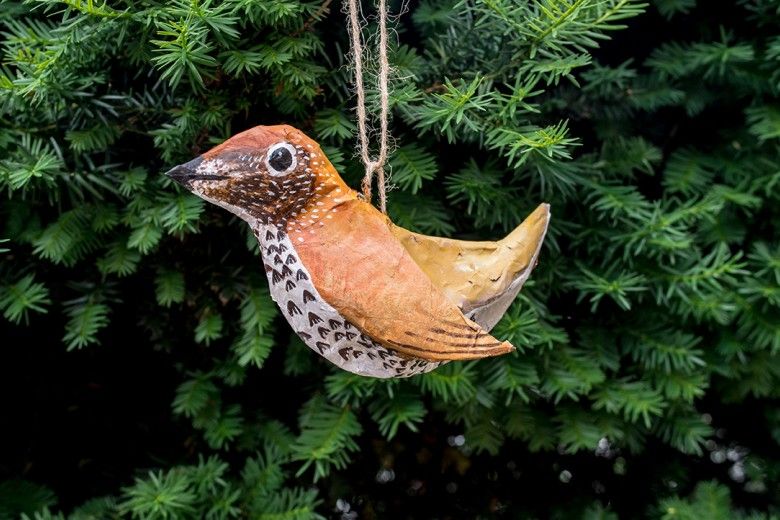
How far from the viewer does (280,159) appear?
574mm

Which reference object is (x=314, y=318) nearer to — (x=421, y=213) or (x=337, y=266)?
(x=337, y=266)

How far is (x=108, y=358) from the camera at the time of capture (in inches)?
40.8

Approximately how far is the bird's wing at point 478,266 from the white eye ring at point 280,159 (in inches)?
3.8

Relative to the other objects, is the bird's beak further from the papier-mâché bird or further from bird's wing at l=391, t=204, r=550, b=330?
bird's wing at l=391, t=204, r=550, b=330

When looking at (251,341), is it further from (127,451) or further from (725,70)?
(725,70)

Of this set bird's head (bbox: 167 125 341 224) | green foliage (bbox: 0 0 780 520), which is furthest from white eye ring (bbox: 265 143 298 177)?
green foliage (bbox: 0 0 780 520)

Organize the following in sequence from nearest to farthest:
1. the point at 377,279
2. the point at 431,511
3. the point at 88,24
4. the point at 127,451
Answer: the point at 377,279, the point at 88,24, the point at 127,451, the point at 431,511

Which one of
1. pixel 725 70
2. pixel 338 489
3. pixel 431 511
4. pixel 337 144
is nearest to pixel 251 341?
pixel 337 144

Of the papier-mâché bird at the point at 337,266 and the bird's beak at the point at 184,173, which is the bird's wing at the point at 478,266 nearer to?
the papier-mâché bird at the point at 337,266

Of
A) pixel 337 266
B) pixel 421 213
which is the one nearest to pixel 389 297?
pixel 337 266

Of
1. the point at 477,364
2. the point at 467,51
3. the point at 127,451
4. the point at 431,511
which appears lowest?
the point at 431,511

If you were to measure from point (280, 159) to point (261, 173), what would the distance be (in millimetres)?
18

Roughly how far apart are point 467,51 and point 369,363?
1.19 ft

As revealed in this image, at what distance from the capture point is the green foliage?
0.73 meters
